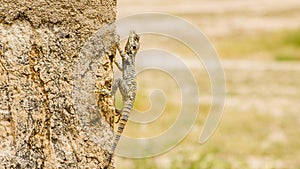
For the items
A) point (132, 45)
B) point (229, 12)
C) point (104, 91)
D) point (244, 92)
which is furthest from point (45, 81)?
point (229, 12)

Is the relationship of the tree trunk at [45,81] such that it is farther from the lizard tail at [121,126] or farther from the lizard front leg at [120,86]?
the lizard front leg at [120,86]

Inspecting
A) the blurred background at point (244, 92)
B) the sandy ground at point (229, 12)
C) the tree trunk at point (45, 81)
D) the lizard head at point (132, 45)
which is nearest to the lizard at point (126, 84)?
the lizard head at point (132, 45)

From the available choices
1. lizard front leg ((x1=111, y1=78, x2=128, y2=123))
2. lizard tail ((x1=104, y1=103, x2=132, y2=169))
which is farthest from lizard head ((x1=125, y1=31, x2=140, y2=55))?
lizard tail ((x1=104, y1=103, x2=132, y2=169))


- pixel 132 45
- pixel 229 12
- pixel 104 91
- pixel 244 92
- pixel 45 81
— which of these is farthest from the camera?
pixel 229 12

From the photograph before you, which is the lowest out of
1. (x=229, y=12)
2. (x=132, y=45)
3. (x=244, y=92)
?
(x=132, y=45)

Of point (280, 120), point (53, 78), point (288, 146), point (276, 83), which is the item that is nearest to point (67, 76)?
point (53, 78)

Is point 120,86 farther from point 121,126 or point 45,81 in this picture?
point 45,81
